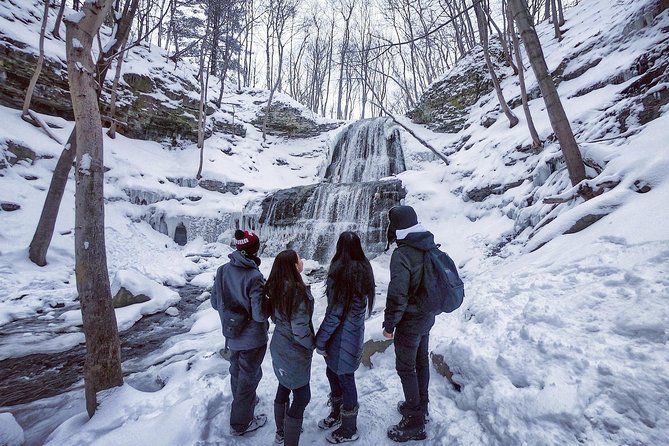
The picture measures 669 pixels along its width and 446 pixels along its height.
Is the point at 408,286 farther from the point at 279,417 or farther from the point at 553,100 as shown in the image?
the point at 553,100

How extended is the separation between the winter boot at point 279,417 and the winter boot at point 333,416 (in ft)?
1.18

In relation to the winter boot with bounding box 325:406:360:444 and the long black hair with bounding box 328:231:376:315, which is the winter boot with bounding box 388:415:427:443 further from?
the long black hair with bounding box 328:231:376:315

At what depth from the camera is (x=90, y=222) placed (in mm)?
3260

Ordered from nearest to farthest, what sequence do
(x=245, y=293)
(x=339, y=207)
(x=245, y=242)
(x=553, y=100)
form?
(x=245, y=293), (x=245, y=242), (x=553, y=100), (x=339, y=207)

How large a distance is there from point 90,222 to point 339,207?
32.6ft

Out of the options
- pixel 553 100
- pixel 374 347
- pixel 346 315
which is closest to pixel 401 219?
pixel 346 315

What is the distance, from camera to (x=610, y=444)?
1.69m

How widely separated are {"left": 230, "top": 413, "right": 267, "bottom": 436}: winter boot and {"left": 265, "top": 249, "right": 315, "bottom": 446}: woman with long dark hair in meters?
0.50

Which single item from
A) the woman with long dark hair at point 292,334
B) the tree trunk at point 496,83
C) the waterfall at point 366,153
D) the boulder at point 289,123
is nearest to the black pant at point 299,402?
the woman with long dark hair at point 292,334

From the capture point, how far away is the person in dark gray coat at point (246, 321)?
104 inches

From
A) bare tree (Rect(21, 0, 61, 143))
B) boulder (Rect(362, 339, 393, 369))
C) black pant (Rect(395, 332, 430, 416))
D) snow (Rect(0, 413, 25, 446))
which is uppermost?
bare tree (Rect(21, 0, 61, 143))

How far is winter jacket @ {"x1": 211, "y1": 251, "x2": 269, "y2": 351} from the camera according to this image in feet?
8.59

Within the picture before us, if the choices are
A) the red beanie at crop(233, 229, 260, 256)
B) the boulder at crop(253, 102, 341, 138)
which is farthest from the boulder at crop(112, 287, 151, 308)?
the boulder at crop(253, 102, 341, 138)

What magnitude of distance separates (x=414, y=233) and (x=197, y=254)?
1243cm
